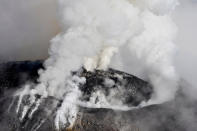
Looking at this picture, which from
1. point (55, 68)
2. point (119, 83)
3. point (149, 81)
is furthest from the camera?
point (149, 81)

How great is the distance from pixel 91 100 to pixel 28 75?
10.2 m

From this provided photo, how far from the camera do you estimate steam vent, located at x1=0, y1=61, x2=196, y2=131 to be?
50.9 meters

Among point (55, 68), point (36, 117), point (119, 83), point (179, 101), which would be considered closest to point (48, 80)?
point (55, 68)

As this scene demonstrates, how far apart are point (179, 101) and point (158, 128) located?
9519 mm

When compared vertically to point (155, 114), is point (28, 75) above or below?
above

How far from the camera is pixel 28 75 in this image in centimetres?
6084

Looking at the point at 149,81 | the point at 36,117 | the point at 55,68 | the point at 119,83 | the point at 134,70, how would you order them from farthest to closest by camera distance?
the point at 134,70 → the point at 149,81 → the point at 119,83 → the point at 55,68 → the point at 36,117

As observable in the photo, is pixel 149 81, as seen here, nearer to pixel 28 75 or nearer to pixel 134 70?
pixel 134 70

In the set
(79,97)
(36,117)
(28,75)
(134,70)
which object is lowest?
(36,117)

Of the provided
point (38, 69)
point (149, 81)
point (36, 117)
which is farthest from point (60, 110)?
point (149, 81)

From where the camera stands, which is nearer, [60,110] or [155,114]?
[60,110]

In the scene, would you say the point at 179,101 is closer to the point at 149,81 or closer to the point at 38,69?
the point at 149,81

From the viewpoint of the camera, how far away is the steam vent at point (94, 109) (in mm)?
50875

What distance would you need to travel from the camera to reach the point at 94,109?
53.5 m
